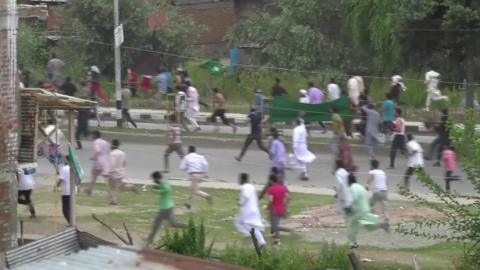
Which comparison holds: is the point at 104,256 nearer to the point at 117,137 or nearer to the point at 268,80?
the point at 117,137

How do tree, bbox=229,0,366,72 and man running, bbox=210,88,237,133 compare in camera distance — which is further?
tree, bbox=229,0,366,72

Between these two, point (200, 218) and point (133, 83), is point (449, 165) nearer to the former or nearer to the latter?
point (200, 218)

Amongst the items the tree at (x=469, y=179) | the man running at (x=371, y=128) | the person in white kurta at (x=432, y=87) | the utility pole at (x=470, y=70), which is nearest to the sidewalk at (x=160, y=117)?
the person in white kurta at (x=432, y=87)

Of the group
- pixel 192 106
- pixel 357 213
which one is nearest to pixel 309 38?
pixel 192 106

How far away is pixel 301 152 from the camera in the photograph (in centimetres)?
2312

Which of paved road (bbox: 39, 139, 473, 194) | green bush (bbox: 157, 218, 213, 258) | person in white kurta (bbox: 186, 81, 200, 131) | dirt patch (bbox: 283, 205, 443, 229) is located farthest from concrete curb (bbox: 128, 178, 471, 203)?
green bush (bbox: 157, 218, 213, 258)

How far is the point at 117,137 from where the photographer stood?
28562mm

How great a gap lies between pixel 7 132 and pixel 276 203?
4652 mm

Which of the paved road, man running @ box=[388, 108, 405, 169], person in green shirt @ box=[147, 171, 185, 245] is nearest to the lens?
person in green shirt @ box=[147, 171, 185, 245]

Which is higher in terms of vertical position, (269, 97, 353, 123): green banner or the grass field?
(269, 97, 353, 123): green banner

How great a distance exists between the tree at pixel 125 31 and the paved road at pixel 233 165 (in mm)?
11290

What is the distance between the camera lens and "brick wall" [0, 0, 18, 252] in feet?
46.5

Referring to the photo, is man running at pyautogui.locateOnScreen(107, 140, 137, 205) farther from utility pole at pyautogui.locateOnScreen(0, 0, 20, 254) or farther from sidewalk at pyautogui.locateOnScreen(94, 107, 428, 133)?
sidewalk at pyautogui.locateOnScreen(94, 107, 428, 133)

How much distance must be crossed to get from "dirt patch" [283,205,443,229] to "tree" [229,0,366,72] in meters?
16.9
